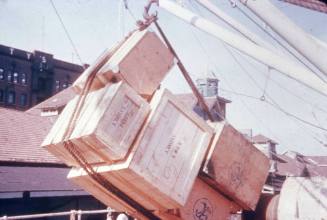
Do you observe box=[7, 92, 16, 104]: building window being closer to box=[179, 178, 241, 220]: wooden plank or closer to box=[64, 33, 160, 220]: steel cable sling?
box=[64, 33, 160, 220]: steel cable sling

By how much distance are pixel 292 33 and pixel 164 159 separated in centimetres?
219

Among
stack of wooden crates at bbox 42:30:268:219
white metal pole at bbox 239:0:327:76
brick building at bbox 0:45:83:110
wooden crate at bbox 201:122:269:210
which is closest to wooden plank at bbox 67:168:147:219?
stack of wooden crates at bbox 42:30:268:219

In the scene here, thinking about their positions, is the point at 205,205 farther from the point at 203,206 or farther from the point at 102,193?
the point at 102,193

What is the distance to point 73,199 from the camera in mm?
18141

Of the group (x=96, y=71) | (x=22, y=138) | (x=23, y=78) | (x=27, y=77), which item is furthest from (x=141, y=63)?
(x=27, y=77)

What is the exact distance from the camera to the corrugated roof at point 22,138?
17.8 meters

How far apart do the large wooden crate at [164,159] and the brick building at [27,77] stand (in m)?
50.7

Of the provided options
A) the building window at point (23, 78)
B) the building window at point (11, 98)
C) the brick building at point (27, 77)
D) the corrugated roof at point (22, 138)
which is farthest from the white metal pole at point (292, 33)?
the building window at point (23, 78)

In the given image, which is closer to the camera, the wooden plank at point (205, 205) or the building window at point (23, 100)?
the wooden plank at point (205, 205)

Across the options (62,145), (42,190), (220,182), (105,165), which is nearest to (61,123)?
(62,145)

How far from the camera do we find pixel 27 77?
176 feet

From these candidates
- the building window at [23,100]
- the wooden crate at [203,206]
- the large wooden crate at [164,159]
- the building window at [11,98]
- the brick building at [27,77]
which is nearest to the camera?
the large wooden crate at [164,159]

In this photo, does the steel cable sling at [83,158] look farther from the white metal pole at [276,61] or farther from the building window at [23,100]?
the building window at [23,100]

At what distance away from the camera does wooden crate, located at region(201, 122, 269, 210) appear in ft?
15.9
